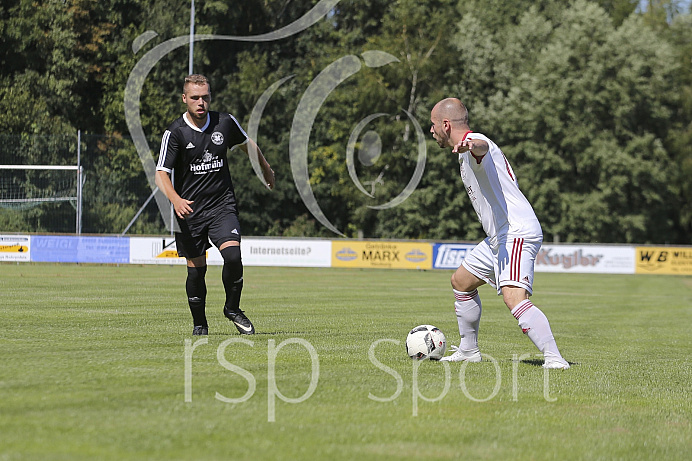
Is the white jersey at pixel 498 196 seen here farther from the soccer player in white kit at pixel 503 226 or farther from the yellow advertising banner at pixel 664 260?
the yellow advertising banner at pixel 664 260

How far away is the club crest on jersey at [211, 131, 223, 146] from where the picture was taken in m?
8.49

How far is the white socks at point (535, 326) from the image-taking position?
7262 millimetres

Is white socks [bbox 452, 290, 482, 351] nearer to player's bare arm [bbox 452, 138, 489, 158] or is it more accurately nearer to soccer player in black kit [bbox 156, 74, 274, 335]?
player's bare arm [bbox 452, 138, 489, 158]

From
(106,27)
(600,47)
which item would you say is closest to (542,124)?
(600,47)

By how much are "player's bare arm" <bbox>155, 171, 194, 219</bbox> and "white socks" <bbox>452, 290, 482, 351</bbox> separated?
8.29ft

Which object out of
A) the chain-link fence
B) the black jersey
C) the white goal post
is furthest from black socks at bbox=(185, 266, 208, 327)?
the white goal post

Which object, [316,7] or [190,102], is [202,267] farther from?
[316,7]

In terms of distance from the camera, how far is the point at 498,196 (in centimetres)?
743

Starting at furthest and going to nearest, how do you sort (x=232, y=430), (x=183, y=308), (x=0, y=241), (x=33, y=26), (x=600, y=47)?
(x=600, y=47), (x=33, y=26), (x=0, y=241), (x=183, y=308), (x=232, y=430)

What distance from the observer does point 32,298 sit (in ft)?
45.5

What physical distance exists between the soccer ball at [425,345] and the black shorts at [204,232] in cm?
203

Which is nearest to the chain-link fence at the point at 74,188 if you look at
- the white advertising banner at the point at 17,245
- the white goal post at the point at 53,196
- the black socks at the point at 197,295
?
the white goal post at the point at 53,196

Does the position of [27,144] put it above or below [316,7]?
below

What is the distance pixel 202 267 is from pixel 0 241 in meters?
26.3
